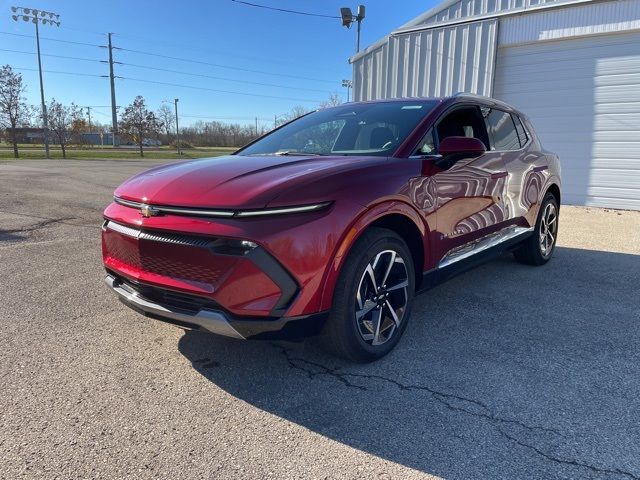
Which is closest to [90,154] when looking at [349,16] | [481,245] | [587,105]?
[349,16]

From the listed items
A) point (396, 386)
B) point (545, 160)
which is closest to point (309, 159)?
point (396, 386)

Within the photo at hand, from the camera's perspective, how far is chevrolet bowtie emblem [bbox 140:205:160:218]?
2.64 m

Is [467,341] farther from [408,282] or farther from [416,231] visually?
[416,231]

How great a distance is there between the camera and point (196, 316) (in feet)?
8.11

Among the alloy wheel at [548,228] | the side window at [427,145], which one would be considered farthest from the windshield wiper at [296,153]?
the alloy wheel at [548,228]

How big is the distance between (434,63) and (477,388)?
10322 millimetres

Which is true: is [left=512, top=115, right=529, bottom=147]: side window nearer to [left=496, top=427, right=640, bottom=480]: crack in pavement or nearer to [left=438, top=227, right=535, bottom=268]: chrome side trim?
[left=438, top=227, right=535, bottom=268]: chrome side trim

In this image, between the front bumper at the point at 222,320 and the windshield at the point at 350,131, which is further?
the windshield at the point at 350,131

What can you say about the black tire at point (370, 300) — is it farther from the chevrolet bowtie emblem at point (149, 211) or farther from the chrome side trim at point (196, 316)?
the chevrolet bowtie emblem at point (149, 211)

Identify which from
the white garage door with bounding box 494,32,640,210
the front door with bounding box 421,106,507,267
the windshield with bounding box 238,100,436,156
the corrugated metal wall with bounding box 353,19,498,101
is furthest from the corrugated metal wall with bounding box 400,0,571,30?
the windshield with bounding box 238,100,436,156

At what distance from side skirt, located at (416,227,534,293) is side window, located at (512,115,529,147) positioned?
0.93 meters

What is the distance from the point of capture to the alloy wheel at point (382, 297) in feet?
9.38

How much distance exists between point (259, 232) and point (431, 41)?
1072 cm

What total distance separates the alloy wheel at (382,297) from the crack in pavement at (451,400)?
273 mm
